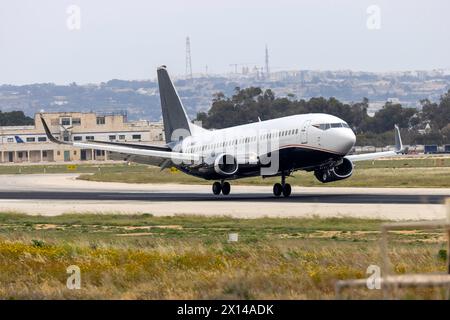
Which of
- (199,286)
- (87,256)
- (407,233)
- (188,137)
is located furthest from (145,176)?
(199,286)

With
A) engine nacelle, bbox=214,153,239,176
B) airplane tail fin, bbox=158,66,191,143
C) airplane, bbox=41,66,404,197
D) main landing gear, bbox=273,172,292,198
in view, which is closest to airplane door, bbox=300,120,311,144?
airplane, bbox=41,66,404,197

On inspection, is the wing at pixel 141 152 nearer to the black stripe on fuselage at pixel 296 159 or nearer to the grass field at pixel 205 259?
the black stripe on fuselage at pixel 296 159

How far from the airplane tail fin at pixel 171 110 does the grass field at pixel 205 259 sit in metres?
27.6

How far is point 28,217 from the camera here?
4947cm

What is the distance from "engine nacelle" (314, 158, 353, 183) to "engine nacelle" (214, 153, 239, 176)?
4510 millimetres

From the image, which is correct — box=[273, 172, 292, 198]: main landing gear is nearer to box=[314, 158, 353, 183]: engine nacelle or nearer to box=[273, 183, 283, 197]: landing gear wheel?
box=[273, 183, 283, 197]: landing gear wheel

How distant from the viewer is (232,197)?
206ft

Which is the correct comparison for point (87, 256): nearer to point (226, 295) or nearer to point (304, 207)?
point (226, 295)

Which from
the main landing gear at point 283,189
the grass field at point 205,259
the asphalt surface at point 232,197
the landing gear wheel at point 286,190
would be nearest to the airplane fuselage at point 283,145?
the main landing gear at point 283,189

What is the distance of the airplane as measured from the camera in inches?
2265

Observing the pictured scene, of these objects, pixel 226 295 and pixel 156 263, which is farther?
pixel 156 263

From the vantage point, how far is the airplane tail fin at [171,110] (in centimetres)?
7100

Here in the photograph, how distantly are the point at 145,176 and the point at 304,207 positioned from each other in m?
45.9
